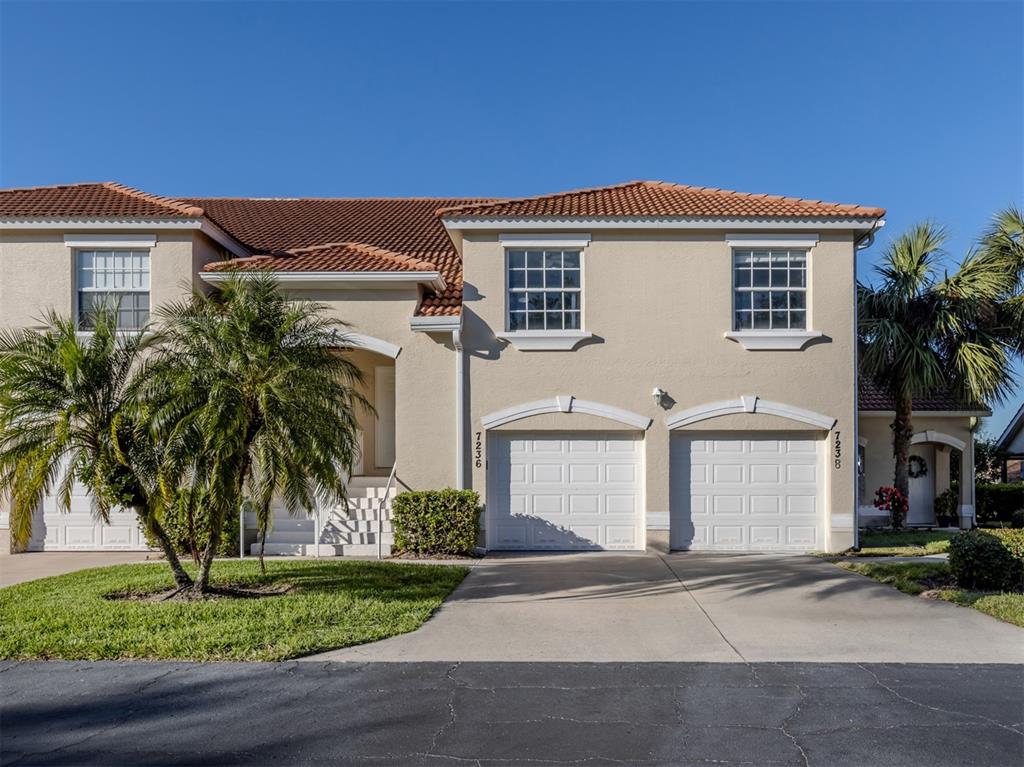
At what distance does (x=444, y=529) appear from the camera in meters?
13.1

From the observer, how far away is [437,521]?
13078 mm

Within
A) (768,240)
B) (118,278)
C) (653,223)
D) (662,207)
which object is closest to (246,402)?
(118,278)

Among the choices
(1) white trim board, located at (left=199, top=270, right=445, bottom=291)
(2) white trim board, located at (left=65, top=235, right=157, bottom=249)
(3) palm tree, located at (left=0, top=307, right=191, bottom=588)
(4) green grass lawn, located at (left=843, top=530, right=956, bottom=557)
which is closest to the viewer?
(3) palm tree, located at (left=0, top=307, right=191, bottom=588)

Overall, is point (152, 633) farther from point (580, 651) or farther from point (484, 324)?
point (484, 324)

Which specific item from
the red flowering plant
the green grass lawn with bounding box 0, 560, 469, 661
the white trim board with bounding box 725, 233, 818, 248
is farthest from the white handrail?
the red flowering plant

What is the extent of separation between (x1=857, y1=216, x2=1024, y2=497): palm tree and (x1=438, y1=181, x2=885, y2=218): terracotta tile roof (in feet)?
10.4

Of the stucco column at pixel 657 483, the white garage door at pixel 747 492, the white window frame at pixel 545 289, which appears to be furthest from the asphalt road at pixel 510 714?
the white window frame at pixel 545 289

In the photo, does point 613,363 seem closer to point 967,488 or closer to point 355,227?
point 355,227

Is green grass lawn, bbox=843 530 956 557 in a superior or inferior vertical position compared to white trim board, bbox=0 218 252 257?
inferior

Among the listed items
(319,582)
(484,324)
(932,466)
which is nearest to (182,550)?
(319,582)

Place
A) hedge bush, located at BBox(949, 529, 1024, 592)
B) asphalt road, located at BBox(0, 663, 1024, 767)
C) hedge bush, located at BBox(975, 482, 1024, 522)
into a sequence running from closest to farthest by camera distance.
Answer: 1. asphalt road, located at BBox(0, 663, 1024, 767)
2. hedge bush, located at BBox(949, 529, 1024, 592)
3. hedge bush, located at BBox(975, 482, 1024, 522)

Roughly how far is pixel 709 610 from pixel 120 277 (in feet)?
39.2

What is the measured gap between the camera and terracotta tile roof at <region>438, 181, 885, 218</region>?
44.9ft

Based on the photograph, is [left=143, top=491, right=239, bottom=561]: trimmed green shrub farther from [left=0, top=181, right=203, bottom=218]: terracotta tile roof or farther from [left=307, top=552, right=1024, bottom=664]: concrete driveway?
[left=0, top=181, right=203, bottom=218]: terracotta tile roof
